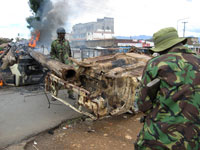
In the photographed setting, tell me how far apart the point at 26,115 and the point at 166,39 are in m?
4.00

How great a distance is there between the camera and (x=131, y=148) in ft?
10.2

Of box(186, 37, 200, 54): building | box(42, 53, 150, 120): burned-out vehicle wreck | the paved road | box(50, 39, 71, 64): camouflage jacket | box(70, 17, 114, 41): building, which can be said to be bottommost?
the paved road

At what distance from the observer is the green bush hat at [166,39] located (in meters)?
1.58

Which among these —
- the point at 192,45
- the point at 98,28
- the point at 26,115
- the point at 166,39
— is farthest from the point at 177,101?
the point at 98,28

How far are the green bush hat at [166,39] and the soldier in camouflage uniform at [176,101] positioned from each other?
7cm

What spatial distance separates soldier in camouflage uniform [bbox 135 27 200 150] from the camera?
1.41 m

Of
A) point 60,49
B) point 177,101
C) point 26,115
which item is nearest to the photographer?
point 177,101

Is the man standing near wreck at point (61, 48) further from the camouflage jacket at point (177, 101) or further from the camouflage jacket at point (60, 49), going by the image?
the camouflage jacket at point (177, 101)

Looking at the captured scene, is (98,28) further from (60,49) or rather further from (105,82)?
(105,82)

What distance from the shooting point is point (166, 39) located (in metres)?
1.60

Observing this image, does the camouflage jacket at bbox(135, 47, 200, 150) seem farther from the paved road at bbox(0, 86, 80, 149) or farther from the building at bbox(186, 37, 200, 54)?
the building at bbox(186, 37, 200, 54)

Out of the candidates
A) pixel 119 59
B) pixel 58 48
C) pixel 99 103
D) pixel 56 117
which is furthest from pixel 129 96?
pixel 58 48

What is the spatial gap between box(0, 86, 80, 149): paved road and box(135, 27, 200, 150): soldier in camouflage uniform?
2.87 m

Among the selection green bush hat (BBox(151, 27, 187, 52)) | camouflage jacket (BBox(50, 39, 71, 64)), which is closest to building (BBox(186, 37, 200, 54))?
camouflage jacket (BBox(50, 39, 71, 64))
